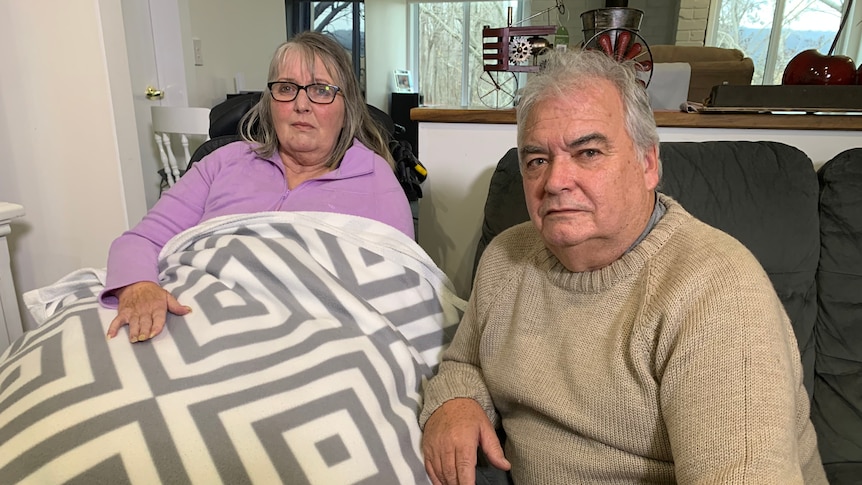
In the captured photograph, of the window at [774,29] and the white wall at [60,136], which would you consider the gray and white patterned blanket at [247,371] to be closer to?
the white wall at [60,136]

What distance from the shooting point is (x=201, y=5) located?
297 centimetres

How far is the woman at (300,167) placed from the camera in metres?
1.38

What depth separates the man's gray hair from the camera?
0.86m

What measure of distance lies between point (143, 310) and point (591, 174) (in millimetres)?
830

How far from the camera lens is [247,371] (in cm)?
94

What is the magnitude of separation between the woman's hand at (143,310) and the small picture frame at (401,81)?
603cm

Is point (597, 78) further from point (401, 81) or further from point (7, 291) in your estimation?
point (401, 81)

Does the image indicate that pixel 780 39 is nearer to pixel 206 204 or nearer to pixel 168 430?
pixel 206 204

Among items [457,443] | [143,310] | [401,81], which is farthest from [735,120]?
[401,81]

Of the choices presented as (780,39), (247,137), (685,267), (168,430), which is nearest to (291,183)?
(247,137)

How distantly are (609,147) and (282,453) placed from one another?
0.70m

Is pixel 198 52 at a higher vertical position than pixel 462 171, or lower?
higher

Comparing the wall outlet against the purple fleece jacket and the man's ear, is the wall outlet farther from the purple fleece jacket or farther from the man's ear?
the man's ear

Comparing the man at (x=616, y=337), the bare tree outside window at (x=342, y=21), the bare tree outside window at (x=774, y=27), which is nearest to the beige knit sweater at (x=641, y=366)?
the man at (x=616, y=337)
